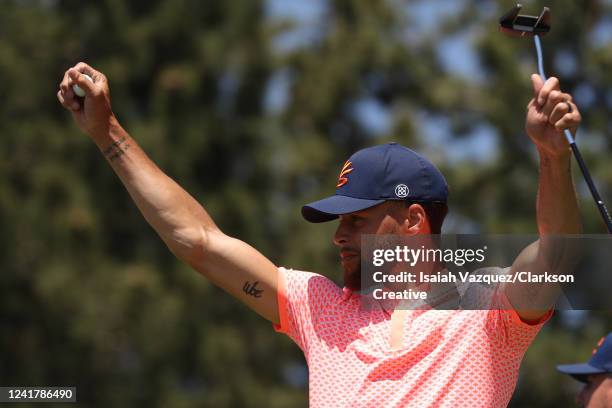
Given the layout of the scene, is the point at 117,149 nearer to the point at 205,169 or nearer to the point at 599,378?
the point at 599,378

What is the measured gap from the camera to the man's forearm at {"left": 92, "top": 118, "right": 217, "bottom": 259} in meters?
3.15

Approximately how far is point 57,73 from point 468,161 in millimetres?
5025

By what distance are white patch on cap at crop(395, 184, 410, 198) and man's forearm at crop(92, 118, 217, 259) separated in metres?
0.53

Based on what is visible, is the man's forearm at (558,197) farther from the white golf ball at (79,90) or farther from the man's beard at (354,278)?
the white golf ball at (79,90)

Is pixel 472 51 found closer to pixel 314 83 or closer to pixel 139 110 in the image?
pixel 314 83

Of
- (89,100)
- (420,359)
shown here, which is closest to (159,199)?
(89,100)

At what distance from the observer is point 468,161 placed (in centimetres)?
1365

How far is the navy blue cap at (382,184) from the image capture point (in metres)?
3.13

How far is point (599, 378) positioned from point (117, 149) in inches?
75.4

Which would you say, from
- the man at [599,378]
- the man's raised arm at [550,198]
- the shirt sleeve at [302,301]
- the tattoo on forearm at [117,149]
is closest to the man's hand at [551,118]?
the man's raised arm at [550,198]

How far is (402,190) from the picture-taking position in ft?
10.3

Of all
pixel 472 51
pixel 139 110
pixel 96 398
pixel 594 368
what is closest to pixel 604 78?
pixel 472 51

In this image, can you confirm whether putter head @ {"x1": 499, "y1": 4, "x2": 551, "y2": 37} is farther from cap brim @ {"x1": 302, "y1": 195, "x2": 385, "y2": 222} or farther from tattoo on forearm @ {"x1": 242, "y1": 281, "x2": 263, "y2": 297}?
tattoo on forearm @ {"x1": 242, "y1": 281, "x2": 263, "y2": 297}

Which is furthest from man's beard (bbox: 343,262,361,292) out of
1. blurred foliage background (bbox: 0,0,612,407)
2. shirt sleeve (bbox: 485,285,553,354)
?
blurred foliage background (bbox: 0,0,612,407)
